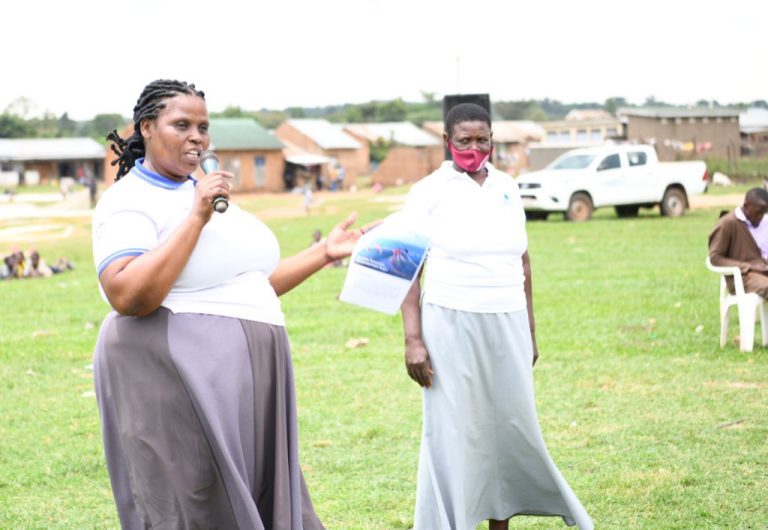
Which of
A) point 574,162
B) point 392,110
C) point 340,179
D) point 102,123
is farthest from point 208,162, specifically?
point 102,123

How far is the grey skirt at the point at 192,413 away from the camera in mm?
3547

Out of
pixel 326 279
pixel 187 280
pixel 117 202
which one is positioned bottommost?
pixel 326 279

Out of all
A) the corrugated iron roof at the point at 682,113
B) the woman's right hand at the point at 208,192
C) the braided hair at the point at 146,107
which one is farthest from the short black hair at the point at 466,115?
the corrugated iron roof at the point at 682,113

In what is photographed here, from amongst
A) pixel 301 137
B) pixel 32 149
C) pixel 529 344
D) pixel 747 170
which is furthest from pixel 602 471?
pixel 32 149

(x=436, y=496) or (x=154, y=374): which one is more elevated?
(x=154, y=374)

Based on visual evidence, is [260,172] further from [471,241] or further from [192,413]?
[192,413]

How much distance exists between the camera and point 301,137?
71.6 metres

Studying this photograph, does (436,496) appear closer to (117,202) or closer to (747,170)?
(117,202)

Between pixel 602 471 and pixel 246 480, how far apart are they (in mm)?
3125

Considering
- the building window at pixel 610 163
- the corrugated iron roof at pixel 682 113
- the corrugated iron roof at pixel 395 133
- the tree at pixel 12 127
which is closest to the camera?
the building window at pixel 610 163

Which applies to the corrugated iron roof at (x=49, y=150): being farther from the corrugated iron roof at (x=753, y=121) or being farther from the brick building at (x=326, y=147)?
the corrugated iron roof at (x=753, y=121)

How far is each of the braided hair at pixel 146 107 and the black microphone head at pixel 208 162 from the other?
220mm

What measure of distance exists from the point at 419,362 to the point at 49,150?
7186 centimetres

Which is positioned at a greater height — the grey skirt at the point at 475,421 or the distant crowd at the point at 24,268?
the grey skirt at the point at 475,421
